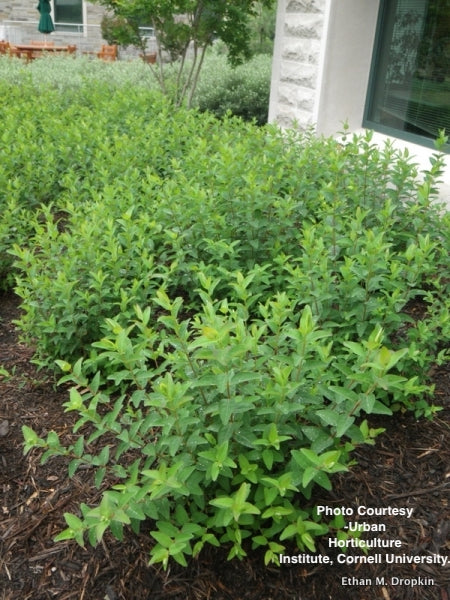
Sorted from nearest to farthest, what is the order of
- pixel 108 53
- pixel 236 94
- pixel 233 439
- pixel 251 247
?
pixel 233 439 → pixel 251 247 → pixel 236 94 → pixel 108 53

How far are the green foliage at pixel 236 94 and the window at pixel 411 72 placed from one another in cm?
447

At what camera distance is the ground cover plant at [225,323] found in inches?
75.7

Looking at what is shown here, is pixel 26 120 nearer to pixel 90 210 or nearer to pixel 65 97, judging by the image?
pixel 65 97

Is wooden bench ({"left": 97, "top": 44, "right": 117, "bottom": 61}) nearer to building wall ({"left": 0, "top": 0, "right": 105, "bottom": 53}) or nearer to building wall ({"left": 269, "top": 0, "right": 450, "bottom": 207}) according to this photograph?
building wall ({"left": 0, "top": 0, "right": 105, "bottom": 53})

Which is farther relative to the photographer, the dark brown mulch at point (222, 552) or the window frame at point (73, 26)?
the window frame at point (73, 26)

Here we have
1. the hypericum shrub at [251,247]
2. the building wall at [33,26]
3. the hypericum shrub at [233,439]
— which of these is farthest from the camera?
the building wall at [33,26]

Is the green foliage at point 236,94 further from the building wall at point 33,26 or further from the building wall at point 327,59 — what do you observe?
the building wall at point 33,26

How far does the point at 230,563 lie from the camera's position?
2133mm

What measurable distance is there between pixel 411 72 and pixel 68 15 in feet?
86.3

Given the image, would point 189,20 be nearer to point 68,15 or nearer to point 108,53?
point 108,53

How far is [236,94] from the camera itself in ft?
35.0

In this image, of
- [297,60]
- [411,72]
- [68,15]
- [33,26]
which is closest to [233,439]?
[411,72]

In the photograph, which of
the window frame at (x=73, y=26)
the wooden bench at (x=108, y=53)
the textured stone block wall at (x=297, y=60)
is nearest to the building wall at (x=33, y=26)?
the window frame at (x=73, y=26)

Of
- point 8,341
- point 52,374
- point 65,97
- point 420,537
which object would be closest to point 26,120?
point 65,97
